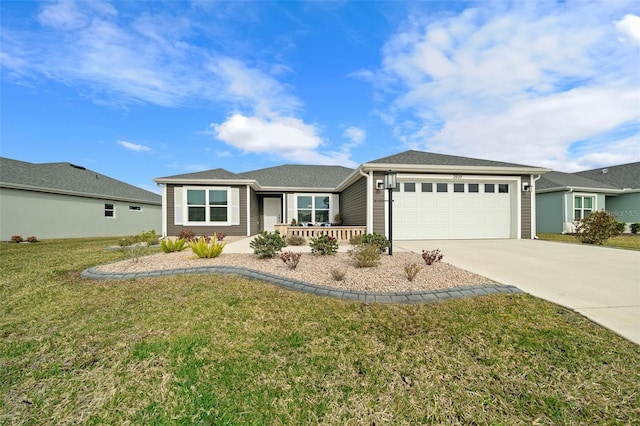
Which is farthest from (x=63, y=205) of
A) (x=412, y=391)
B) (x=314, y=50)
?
(x=412, y=391)

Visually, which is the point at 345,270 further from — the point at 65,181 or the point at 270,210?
the point at 65,181

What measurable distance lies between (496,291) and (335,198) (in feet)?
38.9

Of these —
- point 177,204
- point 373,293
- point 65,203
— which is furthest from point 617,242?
point 65,203

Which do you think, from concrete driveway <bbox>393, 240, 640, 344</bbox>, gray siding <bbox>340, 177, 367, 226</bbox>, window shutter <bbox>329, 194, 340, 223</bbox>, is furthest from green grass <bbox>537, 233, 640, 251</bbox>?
window shutter <bbox>329, 194, 340, 223</bbox>

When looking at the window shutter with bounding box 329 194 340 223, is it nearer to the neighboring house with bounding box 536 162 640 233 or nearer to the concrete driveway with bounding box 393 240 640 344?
the concrete driveway with bounding box 393 240 640 344

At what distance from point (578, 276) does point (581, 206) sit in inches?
584

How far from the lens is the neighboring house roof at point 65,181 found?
45.4ft

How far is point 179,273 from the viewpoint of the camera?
16.7 feet

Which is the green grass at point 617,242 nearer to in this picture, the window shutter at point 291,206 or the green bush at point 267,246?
the green bush at point 267,246

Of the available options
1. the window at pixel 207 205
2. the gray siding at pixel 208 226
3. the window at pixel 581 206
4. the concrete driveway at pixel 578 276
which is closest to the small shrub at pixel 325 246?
the concrete driveway at pixel 578 276

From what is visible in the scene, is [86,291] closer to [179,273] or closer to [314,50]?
[179,273]

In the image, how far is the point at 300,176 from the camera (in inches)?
655

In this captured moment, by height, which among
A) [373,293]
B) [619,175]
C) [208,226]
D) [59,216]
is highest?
[619,175]

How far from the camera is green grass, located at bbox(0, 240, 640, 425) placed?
6.24 ft
